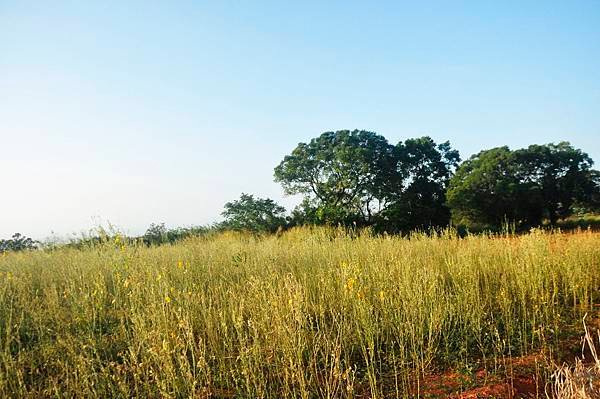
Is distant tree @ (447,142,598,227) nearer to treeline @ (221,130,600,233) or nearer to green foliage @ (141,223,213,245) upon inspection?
treeline @ (221,130,600,233)

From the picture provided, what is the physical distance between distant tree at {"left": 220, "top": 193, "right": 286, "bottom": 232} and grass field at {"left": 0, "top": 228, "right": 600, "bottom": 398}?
959 centimetres

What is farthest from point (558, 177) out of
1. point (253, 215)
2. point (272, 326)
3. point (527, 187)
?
point (272, 326)

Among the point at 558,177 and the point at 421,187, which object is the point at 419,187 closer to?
the point at 421,187

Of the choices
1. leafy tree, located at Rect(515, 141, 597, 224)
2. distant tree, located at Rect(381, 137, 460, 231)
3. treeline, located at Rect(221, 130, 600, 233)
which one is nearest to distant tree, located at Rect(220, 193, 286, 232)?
treeline, located at Rect(221, 130, 600, 233)

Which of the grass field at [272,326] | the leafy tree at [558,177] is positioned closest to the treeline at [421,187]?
the leafy tree at [558,177]

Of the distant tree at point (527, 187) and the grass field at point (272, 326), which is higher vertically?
the distant tree at point (527, 187)

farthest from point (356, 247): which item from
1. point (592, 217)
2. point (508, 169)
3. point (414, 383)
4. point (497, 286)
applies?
point (592, 217)

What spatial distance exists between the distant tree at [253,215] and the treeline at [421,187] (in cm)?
4

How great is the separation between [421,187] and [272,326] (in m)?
19.2

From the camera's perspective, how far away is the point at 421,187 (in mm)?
21109

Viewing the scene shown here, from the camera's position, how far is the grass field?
2752 millimetres

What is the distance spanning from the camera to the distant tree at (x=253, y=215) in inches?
631

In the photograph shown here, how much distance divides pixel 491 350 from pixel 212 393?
259 cm

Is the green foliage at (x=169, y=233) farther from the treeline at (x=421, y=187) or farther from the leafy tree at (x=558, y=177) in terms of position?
the leafy tree at (x=558, y=177)
